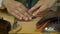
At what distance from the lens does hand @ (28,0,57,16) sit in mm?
737

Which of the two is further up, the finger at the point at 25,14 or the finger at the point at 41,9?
the finger at the point at 41,9

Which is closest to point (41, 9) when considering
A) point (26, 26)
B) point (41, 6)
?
point (41, 6)

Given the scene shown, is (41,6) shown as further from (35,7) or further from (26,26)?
(26,26)

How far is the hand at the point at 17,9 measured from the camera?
73 cm

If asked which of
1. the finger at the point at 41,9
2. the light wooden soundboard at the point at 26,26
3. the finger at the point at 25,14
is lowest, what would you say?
the light wooden soundboard at the point at 26,26

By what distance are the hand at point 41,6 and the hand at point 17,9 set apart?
0.03 m

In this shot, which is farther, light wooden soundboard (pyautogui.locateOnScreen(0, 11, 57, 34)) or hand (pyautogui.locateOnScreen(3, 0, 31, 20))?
hand (pyautogui.locateOnScreen(3, 0, 31, 20))

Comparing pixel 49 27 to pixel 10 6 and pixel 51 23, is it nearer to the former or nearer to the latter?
pixel 51 23

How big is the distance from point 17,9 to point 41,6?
0.11 meters

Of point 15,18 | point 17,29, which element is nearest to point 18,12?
point 15,18

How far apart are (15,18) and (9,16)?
0.11 feet

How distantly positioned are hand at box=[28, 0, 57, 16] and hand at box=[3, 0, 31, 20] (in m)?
0.03

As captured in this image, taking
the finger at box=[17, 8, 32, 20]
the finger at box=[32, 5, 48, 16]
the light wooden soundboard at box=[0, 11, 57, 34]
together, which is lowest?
the light wooden soundboard at box=[0, 11, 57, 34]

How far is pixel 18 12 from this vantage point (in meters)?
0.76
